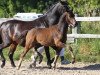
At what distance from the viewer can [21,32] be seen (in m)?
12.4

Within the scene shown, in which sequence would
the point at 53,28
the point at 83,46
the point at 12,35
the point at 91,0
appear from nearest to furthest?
the point at 53,28 → the point at 12,35 → the point at 83,46 → the point at 91,0

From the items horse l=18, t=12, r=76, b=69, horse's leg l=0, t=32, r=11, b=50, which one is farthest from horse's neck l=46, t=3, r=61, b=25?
horse's leg l=0, t=32, r=11, b=50

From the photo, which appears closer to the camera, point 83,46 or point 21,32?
point 21,32

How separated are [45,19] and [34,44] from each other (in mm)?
880

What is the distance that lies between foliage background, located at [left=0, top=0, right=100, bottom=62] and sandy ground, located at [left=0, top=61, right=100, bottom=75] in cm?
141

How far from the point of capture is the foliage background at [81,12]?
591 inches

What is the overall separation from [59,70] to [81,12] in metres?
14.2

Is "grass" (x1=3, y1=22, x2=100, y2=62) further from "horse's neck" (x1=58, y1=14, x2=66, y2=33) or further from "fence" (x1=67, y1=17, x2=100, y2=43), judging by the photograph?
"horse's neck" (x1=58, y1=14, x2=66, y2=33)

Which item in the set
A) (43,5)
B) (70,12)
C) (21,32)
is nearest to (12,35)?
(21,32)

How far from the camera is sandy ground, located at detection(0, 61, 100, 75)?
442 inches

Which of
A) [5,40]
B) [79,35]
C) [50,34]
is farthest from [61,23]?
[79,35]

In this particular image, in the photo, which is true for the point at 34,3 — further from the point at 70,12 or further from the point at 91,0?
the point at 70,12

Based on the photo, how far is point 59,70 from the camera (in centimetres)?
1184

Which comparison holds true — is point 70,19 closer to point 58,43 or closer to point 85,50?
point 58,43
